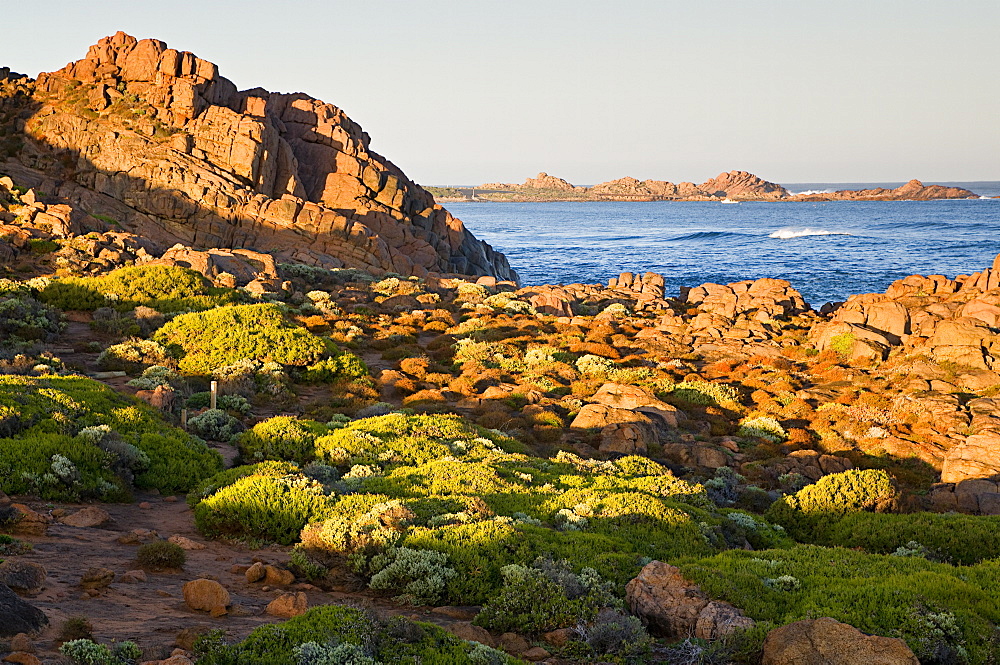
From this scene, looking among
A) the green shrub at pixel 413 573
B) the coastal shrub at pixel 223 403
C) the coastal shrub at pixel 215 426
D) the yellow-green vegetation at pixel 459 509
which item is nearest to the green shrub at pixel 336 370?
the coastal shrub at pixel 223 403

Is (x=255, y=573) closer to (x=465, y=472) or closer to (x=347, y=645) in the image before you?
(x=347, y=645)

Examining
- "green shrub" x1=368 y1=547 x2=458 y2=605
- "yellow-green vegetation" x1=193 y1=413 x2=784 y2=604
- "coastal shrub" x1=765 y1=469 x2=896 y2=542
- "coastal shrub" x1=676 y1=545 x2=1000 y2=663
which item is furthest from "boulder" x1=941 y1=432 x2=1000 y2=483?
"green shrub" x1=368 y1=547 x2=458 y2=605

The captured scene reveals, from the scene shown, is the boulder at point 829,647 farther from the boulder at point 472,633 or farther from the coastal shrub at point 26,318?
the coastal shrub at point 26,318

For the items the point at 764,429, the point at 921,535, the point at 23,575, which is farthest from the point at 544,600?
the point at 764,429

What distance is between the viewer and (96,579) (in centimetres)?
873

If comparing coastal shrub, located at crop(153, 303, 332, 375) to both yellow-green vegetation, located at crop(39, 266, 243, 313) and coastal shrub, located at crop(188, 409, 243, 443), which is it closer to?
yellow-green vegetation, located at crop(39, 266, 243, 313)

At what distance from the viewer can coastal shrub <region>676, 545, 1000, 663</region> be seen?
325 inches

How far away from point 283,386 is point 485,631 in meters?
14.2

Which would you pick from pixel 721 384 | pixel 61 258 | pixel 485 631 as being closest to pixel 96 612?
pixel 485 631

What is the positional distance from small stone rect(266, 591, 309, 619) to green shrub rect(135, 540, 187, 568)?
1849mm

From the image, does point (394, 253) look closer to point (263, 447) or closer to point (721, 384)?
point (721, 384)

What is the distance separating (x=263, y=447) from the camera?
15.5 meters

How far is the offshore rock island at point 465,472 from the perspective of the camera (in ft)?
27.1

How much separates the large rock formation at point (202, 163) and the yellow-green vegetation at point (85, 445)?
34.0 metres
